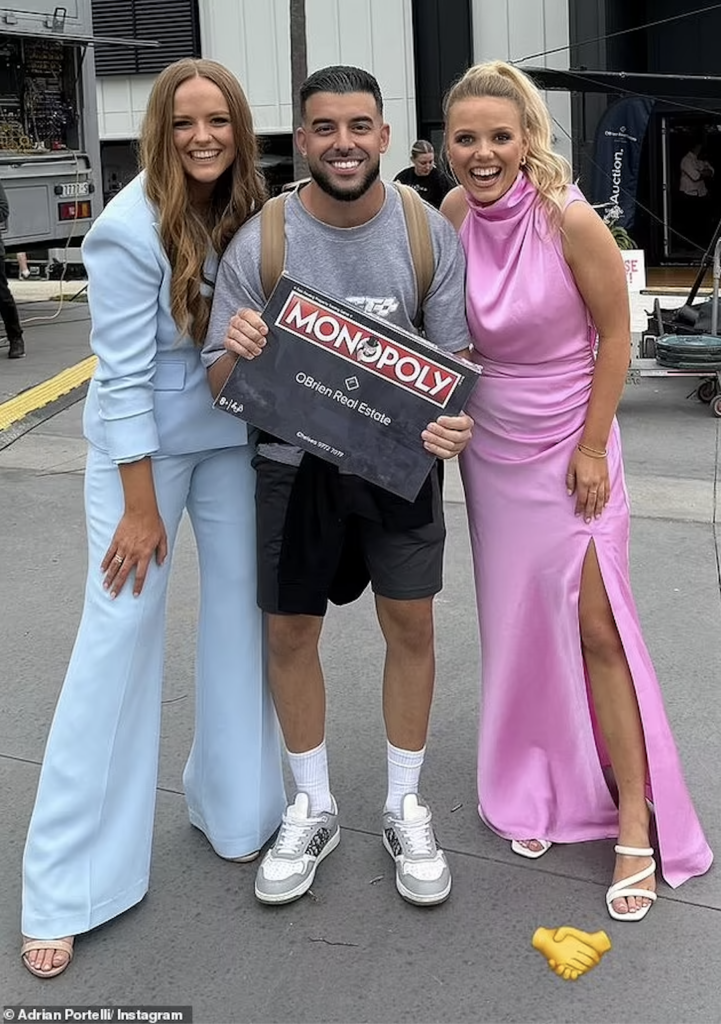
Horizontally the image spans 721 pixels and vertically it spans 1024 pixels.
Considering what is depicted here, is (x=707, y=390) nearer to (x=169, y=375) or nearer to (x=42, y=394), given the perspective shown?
(x=42, y=394)

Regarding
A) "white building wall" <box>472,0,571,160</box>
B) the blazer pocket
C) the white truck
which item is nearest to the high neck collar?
the blazer pocket

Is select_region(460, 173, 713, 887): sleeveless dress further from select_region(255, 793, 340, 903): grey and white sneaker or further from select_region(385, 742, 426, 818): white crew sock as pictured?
select_region(255, 793, 340, 903): grey and white sneaker

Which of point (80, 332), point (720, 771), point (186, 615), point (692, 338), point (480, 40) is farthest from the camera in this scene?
point (480, 40)

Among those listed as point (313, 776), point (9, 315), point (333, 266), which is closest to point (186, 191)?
point (333, 266)

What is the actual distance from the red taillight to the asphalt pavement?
23.8 ft

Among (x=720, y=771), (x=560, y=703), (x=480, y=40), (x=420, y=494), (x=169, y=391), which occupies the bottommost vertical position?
(x=720, y=771)

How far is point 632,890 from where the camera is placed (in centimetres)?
287

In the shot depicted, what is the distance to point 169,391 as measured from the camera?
2.75m

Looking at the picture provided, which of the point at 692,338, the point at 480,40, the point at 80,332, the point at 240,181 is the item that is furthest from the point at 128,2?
the point at 240,181

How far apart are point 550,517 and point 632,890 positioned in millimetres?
898

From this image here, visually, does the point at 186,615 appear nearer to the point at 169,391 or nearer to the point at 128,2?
the point at 169,391

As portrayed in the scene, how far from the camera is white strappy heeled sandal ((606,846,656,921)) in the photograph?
2818 millimetres

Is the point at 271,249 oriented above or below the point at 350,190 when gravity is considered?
below

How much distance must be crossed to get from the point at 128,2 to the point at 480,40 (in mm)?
5462
